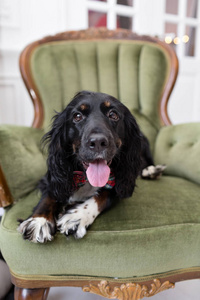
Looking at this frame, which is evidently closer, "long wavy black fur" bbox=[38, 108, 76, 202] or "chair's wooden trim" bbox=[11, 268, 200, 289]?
"chair's wooden trim" bbox=[11, 268, 200, 289]

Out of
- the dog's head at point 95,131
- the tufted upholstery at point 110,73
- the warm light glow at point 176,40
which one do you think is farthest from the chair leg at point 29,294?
the warm light glow at point 176,40

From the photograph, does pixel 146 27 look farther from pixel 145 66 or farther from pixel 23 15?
pixel 23 15

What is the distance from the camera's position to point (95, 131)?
999mm

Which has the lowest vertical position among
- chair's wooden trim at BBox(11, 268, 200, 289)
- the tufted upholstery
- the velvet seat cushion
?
chair's wooden trim at BBox(11, 268, 200, 289)

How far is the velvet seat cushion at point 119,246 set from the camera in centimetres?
97

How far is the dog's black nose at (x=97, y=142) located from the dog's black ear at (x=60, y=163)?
0.25 m

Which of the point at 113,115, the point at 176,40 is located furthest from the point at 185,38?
the point at 113,115

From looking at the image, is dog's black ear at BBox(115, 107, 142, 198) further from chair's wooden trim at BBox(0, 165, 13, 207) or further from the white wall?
the white wall

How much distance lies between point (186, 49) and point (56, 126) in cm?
306

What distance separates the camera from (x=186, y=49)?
3484mm

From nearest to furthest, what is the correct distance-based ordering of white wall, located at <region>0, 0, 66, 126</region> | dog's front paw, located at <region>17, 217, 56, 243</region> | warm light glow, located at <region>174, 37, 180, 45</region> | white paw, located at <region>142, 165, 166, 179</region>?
dog's front paw, located at <region>17, 217, 56, 243</region> < white paw, located at <region>142, 165, 166, 179</region> < white wall, located at <region>0, 0, 66, 126</region> < warm light glow, located at <region>174, 37, 180, 45</region>

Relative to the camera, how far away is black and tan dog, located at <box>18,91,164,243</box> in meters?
0.98

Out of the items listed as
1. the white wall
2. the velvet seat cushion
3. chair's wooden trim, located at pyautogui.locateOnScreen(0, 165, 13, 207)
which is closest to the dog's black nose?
the velvet seat cushion

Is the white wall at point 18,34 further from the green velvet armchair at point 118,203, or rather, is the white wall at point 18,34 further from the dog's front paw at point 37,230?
the dog's front paw at point 37,230
